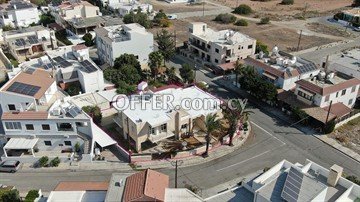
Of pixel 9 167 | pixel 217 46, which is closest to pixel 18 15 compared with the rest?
pixel 217 46

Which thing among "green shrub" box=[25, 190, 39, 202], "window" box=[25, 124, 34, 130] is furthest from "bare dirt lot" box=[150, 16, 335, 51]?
"green shrub" box=[25, 190, 39, 202]

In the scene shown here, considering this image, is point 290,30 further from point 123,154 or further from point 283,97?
point 123,154

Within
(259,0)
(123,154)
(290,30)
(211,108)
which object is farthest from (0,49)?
(259,0)

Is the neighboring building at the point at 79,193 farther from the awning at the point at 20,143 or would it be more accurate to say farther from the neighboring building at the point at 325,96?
the neighboring building at the point at 325,96

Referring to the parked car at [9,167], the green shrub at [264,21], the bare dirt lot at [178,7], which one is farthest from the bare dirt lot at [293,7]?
the parked car at [9,167]

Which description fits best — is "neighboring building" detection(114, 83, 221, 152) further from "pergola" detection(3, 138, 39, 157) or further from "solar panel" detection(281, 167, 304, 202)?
"solar panel" detection(281, 167, 304, 202)
